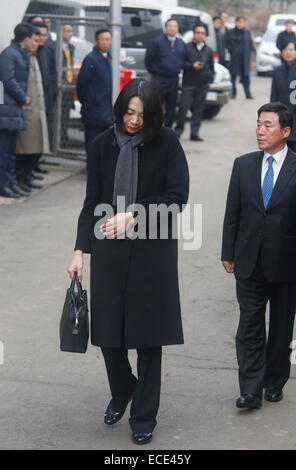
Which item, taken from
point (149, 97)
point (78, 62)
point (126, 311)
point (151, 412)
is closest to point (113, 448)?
point (151, 412)

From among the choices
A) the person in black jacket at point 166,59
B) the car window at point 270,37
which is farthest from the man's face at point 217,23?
the person in black jacket at point 166,59

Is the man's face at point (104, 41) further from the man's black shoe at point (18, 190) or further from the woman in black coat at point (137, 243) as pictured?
the woman in black coat at point (137, 243)

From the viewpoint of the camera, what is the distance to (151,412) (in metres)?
5.02

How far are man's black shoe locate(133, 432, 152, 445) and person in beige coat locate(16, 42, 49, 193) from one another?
22.6 feet

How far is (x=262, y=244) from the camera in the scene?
213 inches

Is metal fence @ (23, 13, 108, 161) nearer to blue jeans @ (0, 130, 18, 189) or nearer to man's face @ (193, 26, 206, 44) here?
blue jeans @ (0, 130, 18, 189)

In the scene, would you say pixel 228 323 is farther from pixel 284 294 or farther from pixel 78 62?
pixel 78 62

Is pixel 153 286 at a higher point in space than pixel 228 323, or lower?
higher

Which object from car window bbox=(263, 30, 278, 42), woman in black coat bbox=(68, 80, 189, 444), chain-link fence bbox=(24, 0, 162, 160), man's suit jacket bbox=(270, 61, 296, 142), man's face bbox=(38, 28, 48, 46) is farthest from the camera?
car window bbox=(263, 30, 278, 42)

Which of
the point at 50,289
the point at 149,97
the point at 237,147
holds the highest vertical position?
the point at 149,97

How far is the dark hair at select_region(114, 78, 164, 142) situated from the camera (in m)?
4.73

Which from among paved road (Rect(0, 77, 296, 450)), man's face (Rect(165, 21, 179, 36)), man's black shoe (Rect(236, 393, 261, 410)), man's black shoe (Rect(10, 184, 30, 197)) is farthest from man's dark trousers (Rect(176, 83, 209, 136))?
man's black shoe (Rect(236, 393, 261, 410))

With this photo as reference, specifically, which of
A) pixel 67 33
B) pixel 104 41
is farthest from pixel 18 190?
pixel 67 33

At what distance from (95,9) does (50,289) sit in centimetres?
879
